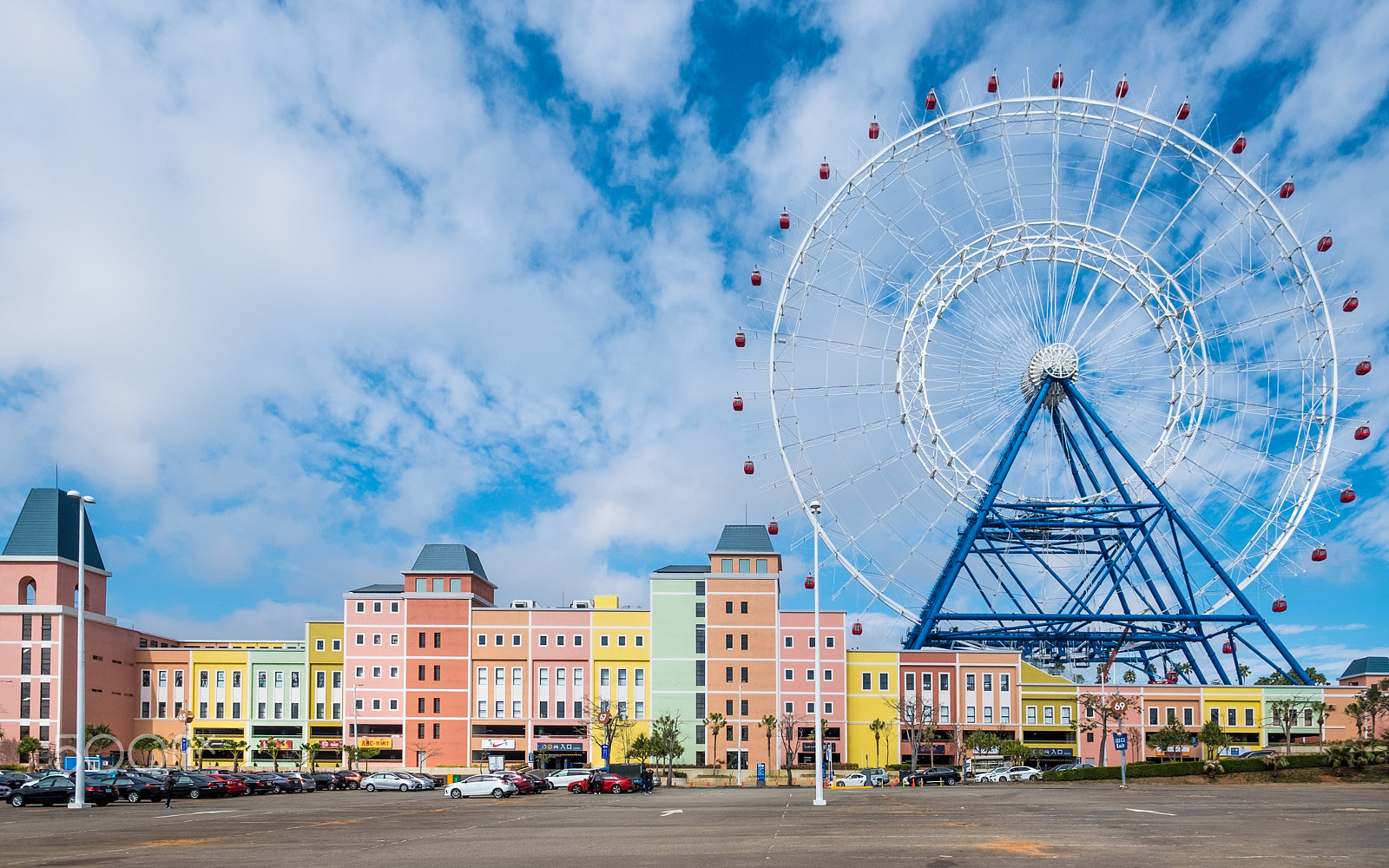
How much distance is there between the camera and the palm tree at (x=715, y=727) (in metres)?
107

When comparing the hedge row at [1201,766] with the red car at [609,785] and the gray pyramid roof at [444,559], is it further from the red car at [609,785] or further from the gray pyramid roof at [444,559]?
the gray pyramid roof at [444,559]

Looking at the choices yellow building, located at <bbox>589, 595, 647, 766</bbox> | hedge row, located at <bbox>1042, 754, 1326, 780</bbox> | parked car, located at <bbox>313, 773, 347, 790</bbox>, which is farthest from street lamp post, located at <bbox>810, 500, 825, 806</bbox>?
yellow building, located at <bbox>589, 595, 647, 766</bbox>

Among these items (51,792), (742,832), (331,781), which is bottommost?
(331,781)

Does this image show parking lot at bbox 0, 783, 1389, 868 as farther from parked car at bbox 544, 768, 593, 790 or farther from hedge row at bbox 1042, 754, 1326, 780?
parked car at bbox 544, 768, 593, 790

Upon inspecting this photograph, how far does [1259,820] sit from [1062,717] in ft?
270

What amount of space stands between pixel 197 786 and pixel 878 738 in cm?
6556

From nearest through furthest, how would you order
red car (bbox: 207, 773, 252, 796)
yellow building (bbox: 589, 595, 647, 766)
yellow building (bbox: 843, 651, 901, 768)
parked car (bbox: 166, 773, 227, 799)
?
1. parked car (bbox: 166, 773, 227, 799)
2. red car (bbox: 207, 773, 252, 796)
3. yellow building (bbox: 843, 651, 901, 768)
4. yellow building (bbox: 589, 595, 647, 766)

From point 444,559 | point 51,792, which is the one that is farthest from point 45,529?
point 51,792

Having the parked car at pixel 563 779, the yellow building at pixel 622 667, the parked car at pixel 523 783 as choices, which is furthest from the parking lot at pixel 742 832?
the yellow building at pixel 622 667

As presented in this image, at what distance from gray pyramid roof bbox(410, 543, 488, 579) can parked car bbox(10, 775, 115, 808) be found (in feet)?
213

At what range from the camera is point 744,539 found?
377 feet

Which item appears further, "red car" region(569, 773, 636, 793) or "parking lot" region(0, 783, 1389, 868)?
"red car" region(569, 773, 636, 793)

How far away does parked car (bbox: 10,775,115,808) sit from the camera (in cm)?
5106

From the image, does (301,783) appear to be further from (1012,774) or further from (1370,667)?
(1370,667)
